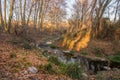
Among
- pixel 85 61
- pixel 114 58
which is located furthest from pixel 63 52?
pixel 114 58

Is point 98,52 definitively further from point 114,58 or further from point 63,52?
point 63,52

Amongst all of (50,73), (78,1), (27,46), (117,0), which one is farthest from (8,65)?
(78,1)

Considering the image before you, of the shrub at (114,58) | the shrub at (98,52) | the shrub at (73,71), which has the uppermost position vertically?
the shrub at (73,71)

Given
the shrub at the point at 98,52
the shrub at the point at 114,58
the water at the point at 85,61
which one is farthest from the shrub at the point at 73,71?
the shrub at the point at 98,52

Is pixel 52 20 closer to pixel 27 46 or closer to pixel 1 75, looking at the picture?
pixel 27 46

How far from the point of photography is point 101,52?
17.8 metres

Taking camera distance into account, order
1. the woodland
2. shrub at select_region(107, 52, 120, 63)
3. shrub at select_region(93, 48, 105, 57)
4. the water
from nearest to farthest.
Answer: the woodland
the water
shrub at select_region(107, 52, 120, 63)
shrub at select_region(93, 48, 105, 57)

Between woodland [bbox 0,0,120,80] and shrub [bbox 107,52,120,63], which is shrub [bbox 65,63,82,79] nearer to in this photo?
woodland [bbox 0,0,120,80]

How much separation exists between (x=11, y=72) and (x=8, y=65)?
0.66 metres

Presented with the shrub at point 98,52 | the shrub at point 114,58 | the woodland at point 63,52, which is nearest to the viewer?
the woodland at point 63,52

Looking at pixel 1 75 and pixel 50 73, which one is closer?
pixel 1 75

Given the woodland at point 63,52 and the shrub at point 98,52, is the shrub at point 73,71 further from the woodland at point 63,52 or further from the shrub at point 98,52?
the shrub at point 98,52

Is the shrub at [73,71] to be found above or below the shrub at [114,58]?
above

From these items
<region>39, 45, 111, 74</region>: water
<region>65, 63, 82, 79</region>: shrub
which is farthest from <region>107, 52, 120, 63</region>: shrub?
<region>65, 63, 82, 79</region>: shrub
